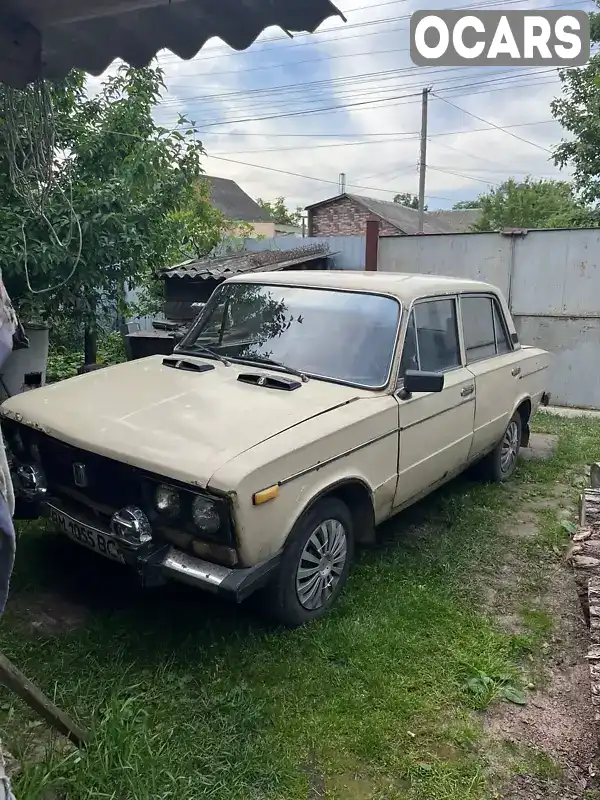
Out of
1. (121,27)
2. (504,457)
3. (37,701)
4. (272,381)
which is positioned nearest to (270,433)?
(272,381)

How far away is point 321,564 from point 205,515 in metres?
0.85

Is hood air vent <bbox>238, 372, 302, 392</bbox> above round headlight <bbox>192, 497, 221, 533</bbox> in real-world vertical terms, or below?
above

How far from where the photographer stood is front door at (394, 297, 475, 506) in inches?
156

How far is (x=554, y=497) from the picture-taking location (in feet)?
18.2

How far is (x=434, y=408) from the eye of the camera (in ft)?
13.7

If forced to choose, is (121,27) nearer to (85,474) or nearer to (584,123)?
(85,474)

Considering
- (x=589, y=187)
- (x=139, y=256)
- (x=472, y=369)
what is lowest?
(x=472, y=369)

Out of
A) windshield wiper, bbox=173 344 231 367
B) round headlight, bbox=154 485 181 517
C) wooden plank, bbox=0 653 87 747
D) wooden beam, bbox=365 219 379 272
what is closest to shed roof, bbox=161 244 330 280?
wooden beam, bbox=365 219 379 272

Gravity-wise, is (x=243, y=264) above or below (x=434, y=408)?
above

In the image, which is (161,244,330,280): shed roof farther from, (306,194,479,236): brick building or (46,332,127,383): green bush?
(306,194,479,236): brick building

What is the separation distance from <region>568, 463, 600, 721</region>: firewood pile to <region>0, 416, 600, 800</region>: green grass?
0.35 m

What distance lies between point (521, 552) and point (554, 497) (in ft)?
4.04

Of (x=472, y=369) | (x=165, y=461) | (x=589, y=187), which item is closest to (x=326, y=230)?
(x=589, y=187)

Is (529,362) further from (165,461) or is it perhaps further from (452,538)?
(165,461)
